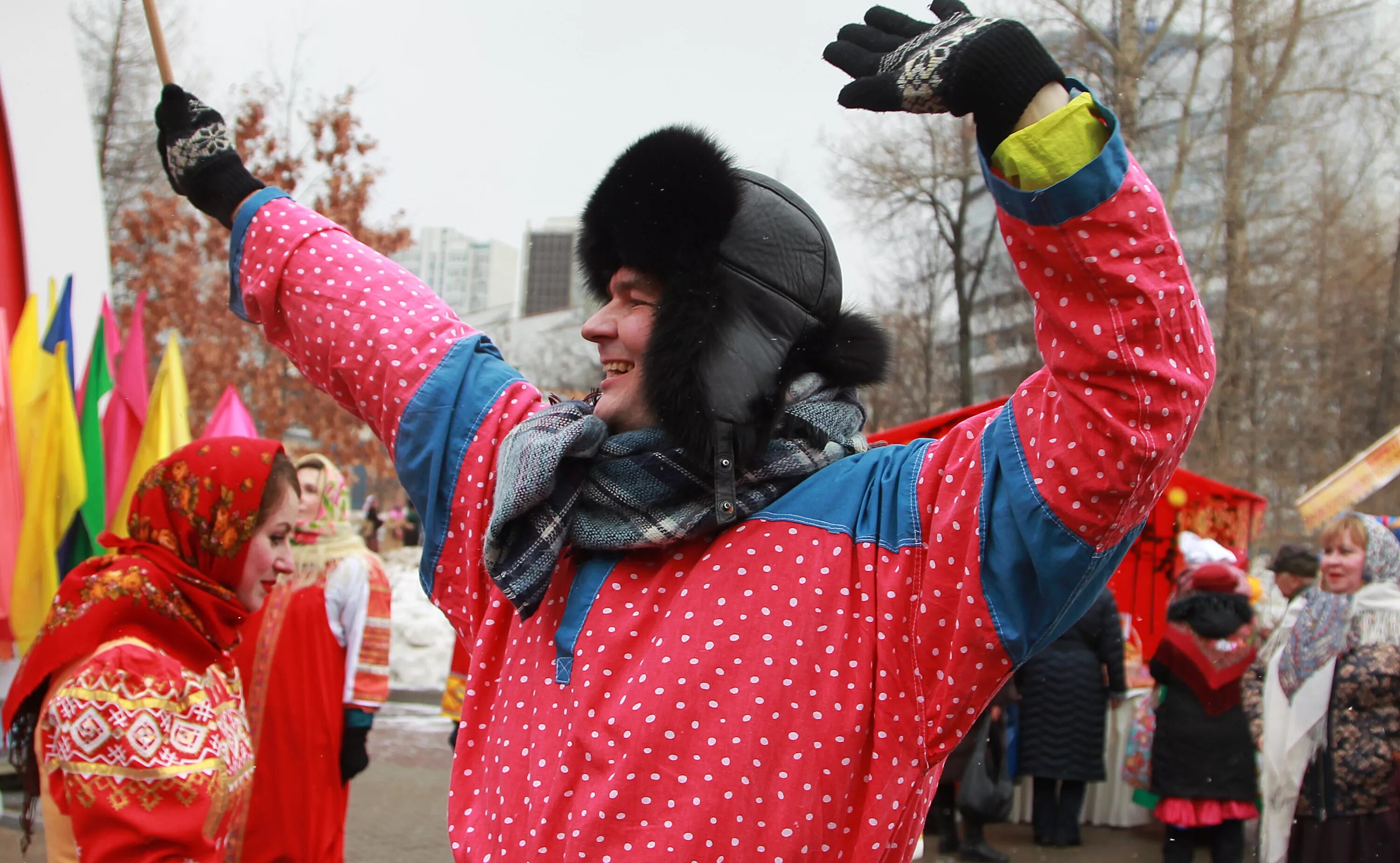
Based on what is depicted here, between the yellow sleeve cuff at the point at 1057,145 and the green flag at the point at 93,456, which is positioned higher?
the yellow sleeve cuff at the point at 1057,145

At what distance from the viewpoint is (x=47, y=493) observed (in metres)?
6.67

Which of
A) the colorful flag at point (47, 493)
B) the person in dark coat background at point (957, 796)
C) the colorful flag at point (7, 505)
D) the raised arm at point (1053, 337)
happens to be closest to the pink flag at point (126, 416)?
the colorful flag at point (47, 493)

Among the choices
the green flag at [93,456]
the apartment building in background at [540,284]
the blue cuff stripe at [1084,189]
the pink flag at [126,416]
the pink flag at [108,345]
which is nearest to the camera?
the blue cuff stripe at [1084,189]

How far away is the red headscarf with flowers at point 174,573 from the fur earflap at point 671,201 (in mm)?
1561

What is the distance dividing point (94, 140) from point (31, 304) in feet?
15.0

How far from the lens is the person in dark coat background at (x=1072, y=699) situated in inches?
284

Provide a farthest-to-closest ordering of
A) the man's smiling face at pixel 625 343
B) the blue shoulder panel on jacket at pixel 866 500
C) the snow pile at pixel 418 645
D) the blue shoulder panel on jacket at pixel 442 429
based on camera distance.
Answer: the snow pile at pixel 418 645 < the blue shoulder panel on jacket at pixel 442 429 < the man's smiling face at pixel 625 343 < the blue shoulder panel on jacket at pixel 866 500

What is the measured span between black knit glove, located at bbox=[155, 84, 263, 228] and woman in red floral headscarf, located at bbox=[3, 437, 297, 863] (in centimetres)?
102

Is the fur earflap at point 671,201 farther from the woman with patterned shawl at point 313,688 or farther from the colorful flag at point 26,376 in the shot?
A: the colorful flag at point 26,376

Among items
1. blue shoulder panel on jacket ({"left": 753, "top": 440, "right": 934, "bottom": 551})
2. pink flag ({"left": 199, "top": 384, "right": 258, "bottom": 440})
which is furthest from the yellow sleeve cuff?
pink flag ({"left": 199, "top": 384, "right": 258, "bottom": 440})

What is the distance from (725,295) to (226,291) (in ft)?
41.0

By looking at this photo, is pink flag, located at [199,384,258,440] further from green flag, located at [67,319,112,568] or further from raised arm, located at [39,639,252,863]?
raised arm, located at [39,639,252,863]

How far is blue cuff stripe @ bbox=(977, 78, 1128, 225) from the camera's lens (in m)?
1.24

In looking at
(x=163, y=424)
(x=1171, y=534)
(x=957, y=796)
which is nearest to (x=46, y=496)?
(x=163, y=424)
